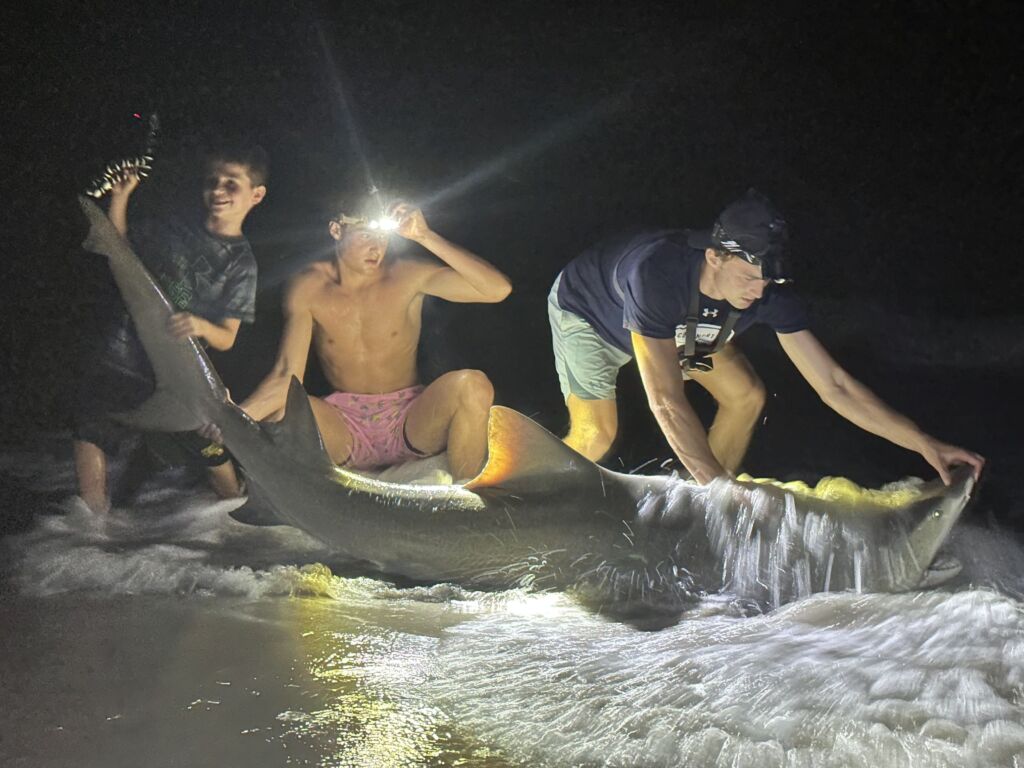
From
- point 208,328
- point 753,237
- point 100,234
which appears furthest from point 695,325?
→ point 100,234

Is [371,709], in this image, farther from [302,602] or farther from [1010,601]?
[1010,601]

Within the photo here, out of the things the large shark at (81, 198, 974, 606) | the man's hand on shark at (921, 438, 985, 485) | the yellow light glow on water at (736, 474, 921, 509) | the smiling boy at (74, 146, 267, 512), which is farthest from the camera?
the smiling boy at (74, 146, 267, 512)

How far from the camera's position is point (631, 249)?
403 centimetres

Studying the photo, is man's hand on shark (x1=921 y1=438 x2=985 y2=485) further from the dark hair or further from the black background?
the dark hair

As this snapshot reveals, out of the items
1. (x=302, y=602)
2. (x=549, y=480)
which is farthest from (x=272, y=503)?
(x=549, y=480)

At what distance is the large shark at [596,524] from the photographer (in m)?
3.43

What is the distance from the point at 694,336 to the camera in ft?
12.9

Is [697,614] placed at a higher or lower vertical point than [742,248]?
lower

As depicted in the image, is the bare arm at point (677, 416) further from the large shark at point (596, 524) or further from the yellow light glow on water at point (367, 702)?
the yellow light glow on water at point (367, 702)

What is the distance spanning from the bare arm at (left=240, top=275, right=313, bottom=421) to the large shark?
26 cm

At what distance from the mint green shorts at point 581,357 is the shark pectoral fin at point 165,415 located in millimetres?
1477

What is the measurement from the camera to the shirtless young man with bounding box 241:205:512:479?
4141mm

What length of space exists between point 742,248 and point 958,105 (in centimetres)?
137

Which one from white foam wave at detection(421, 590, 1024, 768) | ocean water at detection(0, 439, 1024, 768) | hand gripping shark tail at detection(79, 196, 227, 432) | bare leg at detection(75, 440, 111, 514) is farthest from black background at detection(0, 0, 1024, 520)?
white foam wave at detection(421, 590, 1024, 768)
